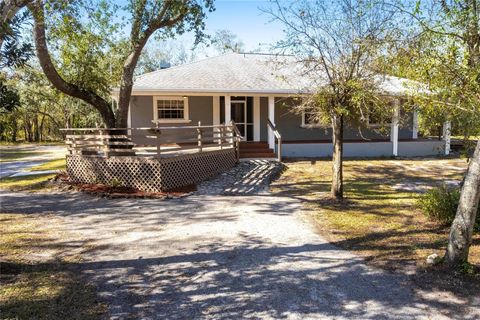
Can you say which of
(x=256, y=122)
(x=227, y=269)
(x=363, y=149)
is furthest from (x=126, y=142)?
(x=363, y=149)

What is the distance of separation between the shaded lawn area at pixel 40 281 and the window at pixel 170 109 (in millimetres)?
10044

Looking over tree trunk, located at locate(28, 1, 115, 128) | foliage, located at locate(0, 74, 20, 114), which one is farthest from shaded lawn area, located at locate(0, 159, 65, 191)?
foliage, located at locate(0, 74, 20, 114)

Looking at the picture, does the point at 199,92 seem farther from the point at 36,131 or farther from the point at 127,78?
the point at 36,131

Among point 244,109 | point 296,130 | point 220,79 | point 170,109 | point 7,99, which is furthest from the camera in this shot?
point 296,130

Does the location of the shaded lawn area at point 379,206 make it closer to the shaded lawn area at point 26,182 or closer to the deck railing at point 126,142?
the deck railing at point 126,142

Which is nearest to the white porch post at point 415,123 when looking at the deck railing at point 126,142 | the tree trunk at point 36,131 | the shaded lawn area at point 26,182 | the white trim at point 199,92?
Answer: the white trim at point 199,92

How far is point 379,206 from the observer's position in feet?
29.7

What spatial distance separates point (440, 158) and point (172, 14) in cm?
1308

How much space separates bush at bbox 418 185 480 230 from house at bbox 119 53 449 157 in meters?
8.40

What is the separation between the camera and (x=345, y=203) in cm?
934

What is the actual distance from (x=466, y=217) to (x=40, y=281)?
18.5 feet

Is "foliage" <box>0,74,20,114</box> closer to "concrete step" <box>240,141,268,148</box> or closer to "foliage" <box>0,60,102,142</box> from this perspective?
"concrete step" <box>240,141,268,148</box>

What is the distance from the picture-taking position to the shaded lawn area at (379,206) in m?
6.10

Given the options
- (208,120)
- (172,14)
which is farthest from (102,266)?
(208,120)
